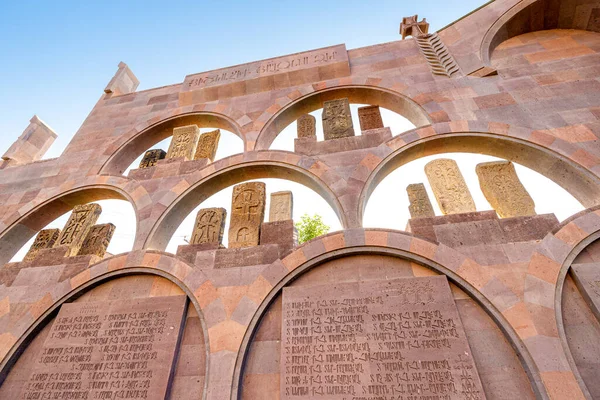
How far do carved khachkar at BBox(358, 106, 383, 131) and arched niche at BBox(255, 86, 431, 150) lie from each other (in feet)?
1.78

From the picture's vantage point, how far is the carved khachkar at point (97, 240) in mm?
6160

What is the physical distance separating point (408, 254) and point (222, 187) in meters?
4.57

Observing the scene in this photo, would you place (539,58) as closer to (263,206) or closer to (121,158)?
(263,206)

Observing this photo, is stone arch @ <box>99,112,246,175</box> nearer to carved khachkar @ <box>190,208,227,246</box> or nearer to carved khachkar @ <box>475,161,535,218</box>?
carved khachkar @ <box>190,208,227,246</box>

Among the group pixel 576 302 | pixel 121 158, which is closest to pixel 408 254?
pixel 576 302

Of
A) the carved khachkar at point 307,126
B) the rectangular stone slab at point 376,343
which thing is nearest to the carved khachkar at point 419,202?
the rectangular stone slab at point 376,343

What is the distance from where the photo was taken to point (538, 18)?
8211mm

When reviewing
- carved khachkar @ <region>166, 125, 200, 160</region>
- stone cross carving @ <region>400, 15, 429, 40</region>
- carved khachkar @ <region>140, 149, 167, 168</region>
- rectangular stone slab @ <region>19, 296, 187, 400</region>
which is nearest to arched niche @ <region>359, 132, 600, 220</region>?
rectangular stone slab @ <region>19, 296, 187, 400</region>

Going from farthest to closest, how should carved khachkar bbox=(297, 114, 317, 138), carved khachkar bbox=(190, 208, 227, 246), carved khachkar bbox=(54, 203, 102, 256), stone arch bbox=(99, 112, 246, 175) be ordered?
1. stone arch bbox=(99, 112, 246, 175)
2. carved khachkar bbox=(297, 114, 317, 138)
3. carved khachkar bbox=(54, 203, 102, 256)
4. carved khachkar bbox=(190, 208, 227, 246)

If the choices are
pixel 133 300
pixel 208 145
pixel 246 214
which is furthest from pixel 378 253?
pixel 208 145

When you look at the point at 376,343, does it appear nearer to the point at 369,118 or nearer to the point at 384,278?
the point at 384,278

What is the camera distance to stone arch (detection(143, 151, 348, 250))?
611 cm

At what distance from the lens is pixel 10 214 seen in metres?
7.58

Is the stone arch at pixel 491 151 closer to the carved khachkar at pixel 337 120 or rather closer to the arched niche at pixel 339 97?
the arched niche at pixel 339 97
